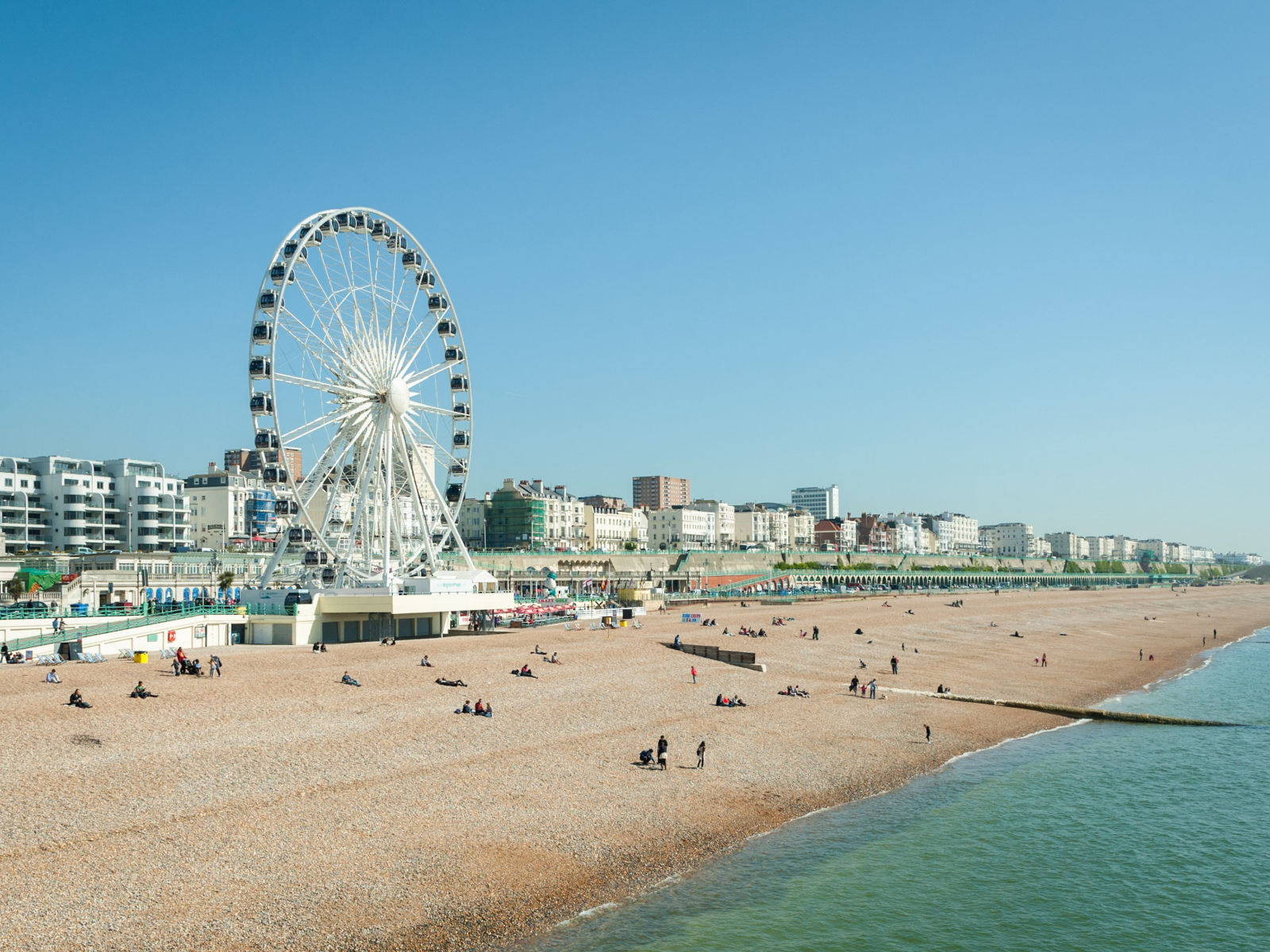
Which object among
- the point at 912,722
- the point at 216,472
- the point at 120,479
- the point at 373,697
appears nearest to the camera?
the point at 373,697

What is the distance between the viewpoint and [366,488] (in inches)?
1791

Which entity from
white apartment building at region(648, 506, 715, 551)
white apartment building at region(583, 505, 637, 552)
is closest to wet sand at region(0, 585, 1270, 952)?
white apartment building at region(583, 505, 637, 552)

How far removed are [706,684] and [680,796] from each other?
13767 millimetres

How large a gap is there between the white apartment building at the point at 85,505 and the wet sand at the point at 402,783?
6631 centimetres

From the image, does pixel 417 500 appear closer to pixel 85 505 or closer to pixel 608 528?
pixel 85 505

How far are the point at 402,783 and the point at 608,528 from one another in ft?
493

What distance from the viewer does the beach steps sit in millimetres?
34156

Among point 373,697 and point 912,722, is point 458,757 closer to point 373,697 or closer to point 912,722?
point 373,697

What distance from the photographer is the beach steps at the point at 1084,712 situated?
112 ft

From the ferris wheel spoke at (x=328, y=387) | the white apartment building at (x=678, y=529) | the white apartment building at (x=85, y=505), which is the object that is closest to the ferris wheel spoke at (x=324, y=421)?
the ferris wheel spoke at (x=328, y=387)

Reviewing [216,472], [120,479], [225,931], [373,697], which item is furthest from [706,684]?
[216,472]

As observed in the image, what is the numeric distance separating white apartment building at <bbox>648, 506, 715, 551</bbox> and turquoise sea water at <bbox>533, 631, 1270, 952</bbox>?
496 ft

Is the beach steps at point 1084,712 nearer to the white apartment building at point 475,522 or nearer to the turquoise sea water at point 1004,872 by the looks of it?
the turquoise sea water at point 1004,872

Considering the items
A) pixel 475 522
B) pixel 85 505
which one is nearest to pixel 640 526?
pixel 475 522
